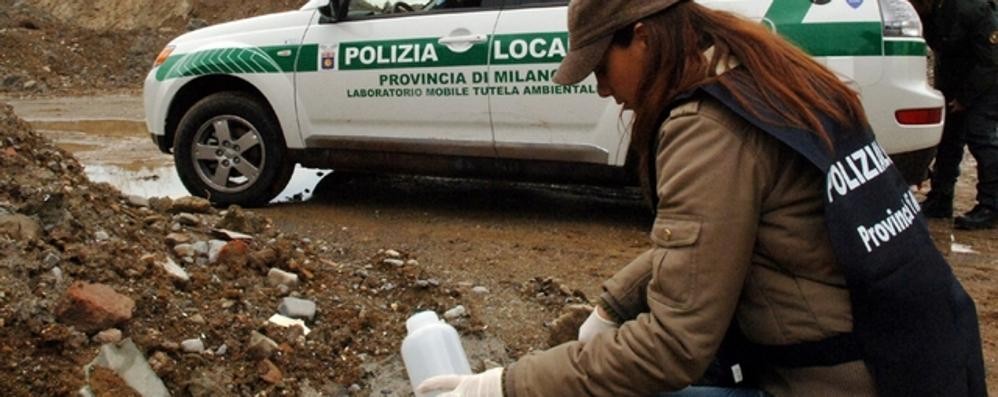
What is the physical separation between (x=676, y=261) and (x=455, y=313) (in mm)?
2684

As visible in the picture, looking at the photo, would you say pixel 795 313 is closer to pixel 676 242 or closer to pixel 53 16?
pixel 676 242

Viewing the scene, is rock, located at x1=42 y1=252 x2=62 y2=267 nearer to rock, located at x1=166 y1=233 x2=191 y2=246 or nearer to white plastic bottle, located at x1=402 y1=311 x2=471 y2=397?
rock, located at x1=166 y1=233 x2=191 y2=246

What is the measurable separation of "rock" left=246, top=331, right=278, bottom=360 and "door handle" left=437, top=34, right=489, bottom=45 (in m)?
2.89

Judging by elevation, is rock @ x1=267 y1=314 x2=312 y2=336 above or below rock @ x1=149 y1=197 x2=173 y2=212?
above

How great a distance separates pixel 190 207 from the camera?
552cm

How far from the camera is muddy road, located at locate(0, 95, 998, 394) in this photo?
16.3 feet

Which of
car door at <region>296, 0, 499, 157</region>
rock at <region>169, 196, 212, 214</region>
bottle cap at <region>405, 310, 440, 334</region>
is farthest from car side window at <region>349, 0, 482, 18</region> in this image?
bottle cap at <region>405, 310, 440, 334</region>

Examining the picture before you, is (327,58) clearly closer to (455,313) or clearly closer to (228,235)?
(228,235)

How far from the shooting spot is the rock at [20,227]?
391cm

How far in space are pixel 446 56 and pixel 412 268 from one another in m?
Result: 1.82

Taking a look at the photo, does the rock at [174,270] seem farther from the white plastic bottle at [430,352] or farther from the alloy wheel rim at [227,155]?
the alloy wheel rim at [227,155]

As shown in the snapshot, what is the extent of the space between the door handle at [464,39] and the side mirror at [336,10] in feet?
2.28

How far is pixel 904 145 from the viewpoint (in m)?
5.82

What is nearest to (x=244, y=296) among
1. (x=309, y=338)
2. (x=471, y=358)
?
(x=309, y=338)
